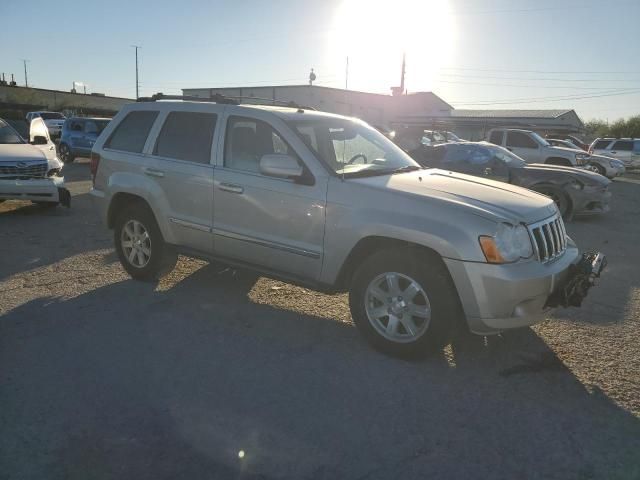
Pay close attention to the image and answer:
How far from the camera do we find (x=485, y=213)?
356cm

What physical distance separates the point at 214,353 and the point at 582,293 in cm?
277

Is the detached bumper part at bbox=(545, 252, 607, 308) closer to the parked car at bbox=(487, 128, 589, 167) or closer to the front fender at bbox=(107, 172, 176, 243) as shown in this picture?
the front fender at bbox=(107, 172, 176, 243)

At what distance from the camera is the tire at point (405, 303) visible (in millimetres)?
3674

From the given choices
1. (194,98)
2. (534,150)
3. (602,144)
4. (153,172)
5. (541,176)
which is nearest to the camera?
(153,172)

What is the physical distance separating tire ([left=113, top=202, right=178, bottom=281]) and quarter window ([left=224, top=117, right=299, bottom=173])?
1209mm

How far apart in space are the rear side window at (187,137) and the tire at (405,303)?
6.70 ft

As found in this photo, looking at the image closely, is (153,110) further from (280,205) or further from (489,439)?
(489,439)

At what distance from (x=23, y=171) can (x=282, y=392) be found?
780 centimetres

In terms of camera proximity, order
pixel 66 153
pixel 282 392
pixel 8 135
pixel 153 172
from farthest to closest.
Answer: pixel 66 153 → pixel 8 135 → pixel 153 172 → pixel 282 392

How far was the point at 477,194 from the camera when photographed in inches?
156

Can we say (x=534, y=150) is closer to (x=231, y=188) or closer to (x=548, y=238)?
(x=548, y=238)

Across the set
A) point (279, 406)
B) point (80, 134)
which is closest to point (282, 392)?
point (279, 406)

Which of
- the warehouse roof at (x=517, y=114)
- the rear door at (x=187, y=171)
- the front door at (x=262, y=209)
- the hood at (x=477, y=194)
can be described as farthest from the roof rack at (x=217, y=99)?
the warehouse roof at (x=517, y=114)

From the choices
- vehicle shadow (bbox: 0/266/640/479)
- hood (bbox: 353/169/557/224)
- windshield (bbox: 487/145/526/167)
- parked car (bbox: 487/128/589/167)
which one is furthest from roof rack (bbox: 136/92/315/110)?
parked car (bbox: 487/128/589/167)
